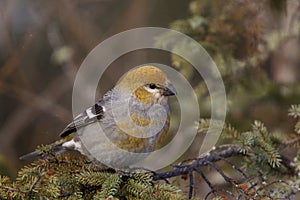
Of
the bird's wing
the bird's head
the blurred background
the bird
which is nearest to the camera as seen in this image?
the bird

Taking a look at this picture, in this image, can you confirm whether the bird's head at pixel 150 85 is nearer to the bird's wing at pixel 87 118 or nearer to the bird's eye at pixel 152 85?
the bird's eye at pixel 152 85

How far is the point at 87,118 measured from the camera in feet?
11.7

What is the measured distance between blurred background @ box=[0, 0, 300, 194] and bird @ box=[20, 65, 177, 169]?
1.93 feet

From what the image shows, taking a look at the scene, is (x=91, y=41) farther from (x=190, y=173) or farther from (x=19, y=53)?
(x=190, y=173)

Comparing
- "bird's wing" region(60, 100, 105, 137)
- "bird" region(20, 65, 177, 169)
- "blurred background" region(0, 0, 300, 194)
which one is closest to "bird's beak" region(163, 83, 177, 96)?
"bird" region(20, 65, 177, 169)

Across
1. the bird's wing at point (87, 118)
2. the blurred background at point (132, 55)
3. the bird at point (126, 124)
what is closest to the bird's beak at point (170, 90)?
the bird at point (126, 124)

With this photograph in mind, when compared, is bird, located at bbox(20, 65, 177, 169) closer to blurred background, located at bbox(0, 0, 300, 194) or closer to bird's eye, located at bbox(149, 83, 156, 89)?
bird's eye, located at bbox(149, 83, 156, 89)

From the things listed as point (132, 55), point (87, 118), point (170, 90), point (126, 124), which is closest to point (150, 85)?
point (170, 90)

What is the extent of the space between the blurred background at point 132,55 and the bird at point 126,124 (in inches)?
23.1

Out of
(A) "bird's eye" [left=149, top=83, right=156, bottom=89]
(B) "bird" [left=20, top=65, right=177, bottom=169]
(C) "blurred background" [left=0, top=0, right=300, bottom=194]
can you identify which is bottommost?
(B) "bird" [left=20, top=65, right=177, bottom=169]

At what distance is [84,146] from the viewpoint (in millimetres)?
3461

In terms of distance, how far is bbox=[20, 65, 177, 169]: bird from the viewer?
323 cm

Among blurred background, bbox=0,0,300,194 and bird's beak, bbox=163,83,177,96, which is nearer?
bird's beak, bbox=163,83,177,96

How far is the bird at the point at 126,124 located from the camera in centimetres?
323
